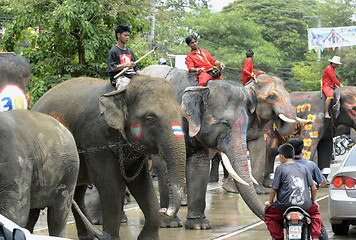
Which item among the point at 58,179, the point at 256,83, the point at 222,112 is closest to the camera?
the point at 58,179

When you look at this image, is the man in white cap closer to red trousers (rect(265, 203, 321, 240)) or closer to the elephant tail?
red trousers (rect(265, 203, 321, 240))

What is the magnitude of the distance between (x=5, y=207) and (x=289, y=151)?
303 centimetres

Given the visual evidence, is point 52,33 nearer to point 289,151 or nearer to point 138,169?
point 138,169

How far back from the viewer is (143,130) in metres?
8.06

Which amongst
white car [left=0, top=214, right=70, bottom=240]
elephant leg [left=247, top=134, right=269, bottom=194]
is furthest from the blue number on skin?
elephant leg [left=247, top=134, right=269, bottom=194]

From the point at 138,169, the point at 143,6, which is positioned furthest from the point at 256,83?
the point at 138,169

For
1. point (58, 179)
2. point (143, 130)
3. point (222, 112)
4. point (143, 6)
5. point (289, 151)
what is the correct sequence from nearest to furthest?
point (58, 179) → point (289, 151) → point (143, 130) → point (222, 112) → point (143, 6)

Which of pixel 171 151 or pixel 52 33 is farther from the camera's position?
pixel 52 33

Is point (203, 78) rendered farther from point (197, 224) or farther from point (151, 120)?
point (151, 120)

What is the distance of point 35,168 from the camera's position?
624 centimetres

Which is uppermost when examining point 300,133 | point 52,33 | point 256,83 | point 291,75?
point 52,33

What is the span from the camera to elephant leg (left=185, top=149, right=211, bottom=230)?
998 cm

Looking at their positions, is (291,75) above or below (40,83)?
below

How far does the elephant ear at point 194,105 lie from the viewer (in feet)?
32.6
